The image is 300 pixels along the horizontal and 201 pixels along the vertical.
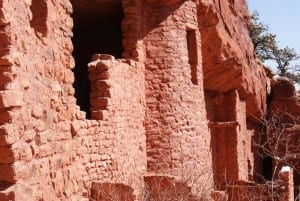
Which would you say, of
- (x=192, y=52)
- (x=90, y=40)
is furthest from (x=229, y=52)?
(x=90, y=40)

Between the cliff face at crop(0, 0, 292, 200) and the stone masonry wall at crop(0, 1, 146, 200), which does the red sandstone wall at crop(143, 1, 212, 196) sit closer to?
the cliff face at crop(0, 0, 292, 200)

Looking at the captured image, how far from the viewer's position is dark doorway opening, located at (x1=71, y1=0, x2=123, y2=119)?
10773 millimetres

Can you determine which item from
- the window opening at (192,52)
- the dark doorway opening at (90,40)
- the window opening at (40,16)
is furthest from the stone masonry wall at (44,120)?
the dark doorway opening at (90,40)

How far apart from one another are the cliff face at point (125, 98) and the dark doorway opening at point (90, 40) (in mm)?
23

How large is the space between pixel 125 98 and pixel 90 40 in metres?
3.20

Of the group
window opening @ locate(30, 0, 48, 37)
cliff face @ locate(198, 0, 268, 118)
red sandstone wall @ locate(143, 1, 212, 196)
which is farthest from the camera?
cliff face @ locate(198, 0, 268, 118)

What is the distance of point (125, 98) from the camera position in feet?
27.3

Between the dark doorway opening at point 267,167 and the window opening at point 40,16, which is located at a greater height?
the window opening at point 40,16

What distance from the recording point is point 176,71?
9.58 meters

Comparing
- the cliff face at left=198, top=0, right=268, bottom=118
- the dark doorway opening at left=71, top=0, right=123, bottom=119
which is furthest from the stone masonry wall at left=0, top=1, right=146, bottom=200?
the cliff face at left=198, top=0, right=268, bottom=118

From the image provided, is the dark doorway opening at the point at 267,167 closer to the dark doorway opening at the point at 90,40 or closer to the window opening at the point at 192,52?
the window opening at the point at 192,52

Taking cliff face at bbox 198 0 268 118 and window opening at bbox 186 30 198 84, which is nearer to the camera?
window opening at bbox 186 30 198 84

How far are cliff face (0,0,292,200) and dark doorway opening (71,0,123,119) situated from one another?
0.02 metres

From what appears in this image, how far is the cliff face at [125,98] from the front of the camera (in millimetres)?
4262
